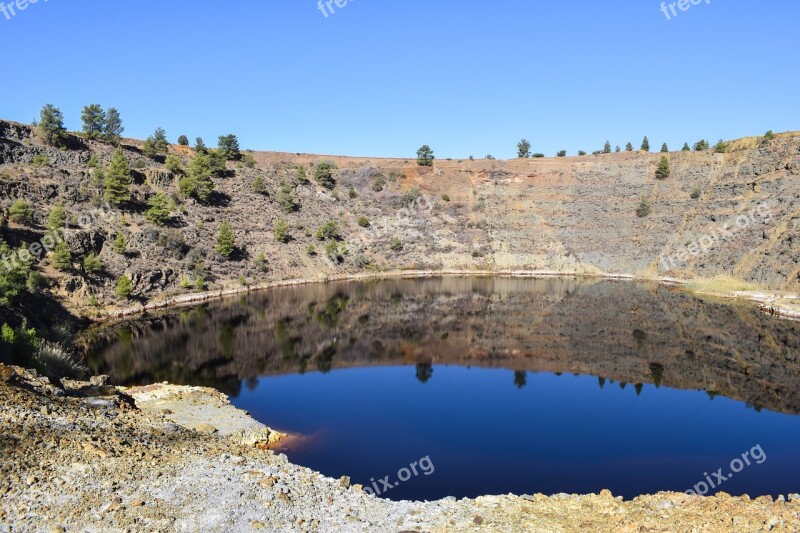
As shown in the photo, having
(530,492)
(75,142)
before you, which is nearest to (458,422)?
(530,492)

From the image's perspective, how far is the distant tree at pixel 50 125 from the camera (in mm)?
62125

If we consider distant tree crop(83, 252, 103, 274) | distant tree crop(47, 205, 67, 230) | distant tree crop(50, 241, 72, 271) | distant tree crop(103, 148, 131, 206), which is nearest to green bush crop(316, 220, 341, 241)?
distant tree crop(103, 148, 131, 206)

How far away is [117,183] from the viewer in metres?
54.8

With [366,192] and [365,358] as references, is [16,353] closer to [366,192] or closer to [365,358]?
[365,358]

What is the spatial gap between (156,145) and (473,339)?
54.8m

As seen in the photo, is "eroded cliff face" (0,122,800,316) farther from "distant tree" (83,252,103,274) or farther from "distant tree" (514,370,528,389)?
"distant tree" (514,370,528,389)

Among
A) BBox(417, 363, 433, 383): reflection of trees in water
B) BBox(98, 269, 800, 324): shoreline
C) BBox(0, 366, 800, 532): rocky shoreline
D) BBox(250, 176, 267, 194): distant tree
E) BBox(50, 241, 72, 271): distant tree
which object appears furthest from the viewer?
BBox(250, 176, 267, 194): distant tree

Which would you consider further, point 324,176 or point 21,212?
point 324,176

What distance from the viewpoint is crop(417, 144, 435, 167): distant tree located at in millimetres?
90938

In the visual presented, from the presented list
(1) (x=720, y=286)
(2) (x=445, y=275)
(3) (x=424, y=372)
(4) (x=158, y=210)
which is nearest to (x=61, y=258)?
(4) (x=158, y=210)

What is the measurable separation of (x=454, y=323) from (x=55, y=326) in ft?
88.4

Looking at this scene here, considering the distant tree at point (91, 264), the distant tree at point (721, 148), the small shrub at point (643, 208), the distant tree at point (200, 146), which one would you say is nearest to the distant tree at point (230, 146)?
the distant tree at point (200, 146)

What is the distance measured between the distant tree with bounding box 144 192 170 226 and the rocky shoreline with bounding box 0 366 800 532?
134ft

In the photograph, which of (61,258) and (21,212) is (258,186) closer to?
(21,212)
